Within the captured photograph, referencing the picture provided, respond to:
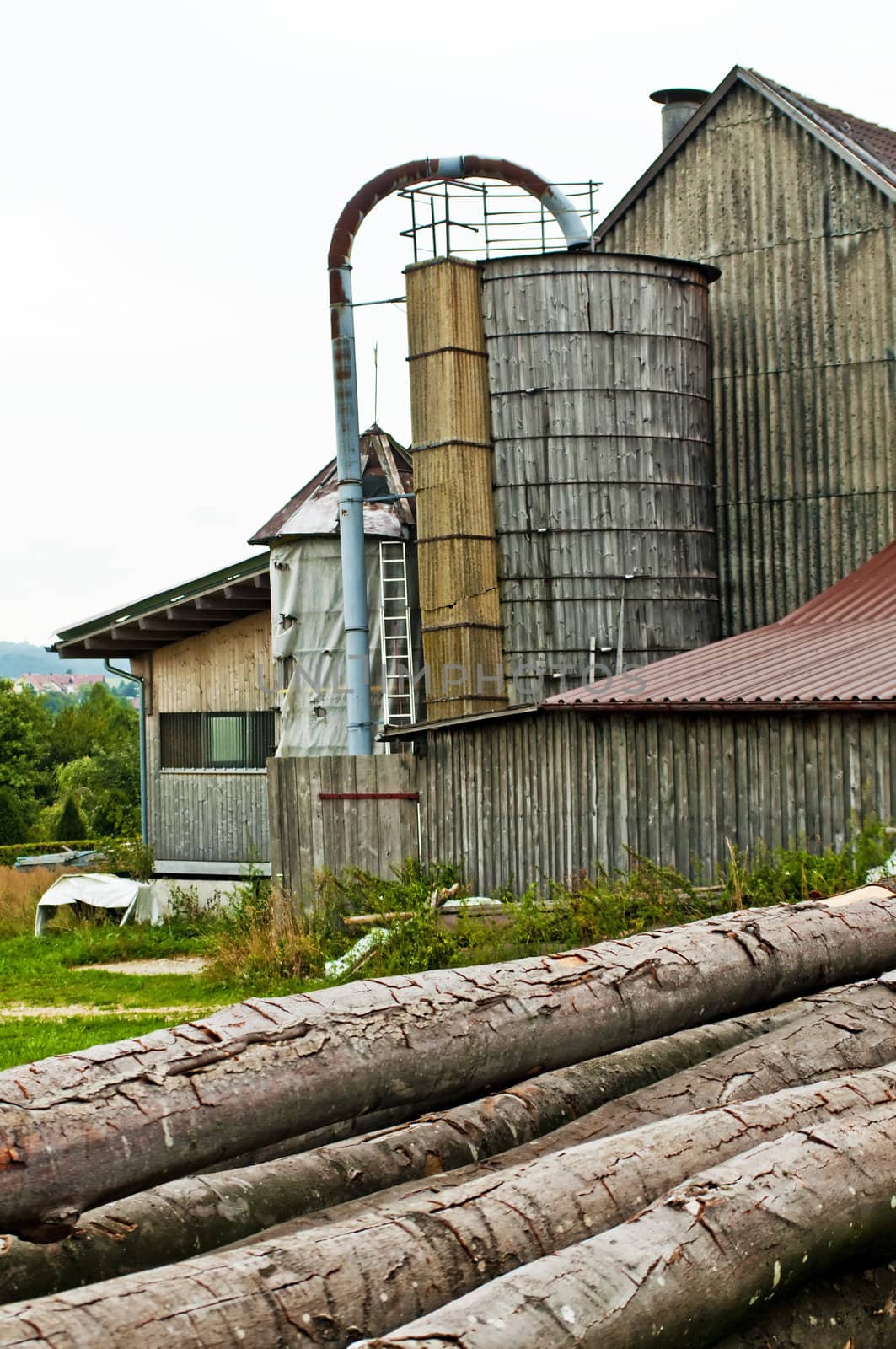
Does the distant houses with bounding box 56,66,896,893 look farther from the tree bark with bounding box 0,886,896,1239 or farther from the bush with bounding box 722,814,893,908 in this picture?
the tree bark with bounding box 0,886,896,1239

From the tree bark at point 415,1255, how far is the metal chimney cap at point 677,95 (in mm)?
22133

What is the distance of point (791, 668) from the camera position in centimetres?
1509

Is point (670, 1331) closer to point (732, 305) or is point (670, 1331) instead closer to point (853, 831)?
point (853, 831)

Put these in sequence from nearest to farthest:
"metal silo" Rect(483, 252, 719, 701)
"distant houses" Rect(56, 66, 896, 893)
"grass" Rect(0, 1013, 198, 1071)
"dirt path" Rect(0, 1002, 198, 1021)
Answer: "grass" Rect(0, 1013, 198, 1071), "dirt path" Rect(0, 1002, 198, 1021), "distant houses" Rect(56, 66, 896, 893), "metal silo" Rect(483, 252, 719, 701)

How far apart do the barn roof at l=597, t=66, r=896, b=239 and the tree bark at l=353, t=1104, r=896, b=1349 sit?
18.1 metres

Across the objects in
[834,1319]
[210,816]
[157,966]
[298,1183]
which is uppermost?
[210,816]

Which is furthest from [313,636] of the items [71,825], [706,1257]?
[71,825]

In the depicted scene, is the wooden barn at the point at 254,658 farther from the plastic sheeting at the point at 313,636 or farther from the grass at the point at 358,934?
the grass at the point at 358,934

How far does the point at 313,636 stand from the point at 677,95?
10833mm

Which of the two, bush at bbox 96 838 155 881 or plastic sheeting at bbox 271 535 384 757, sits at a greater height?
plastic sheeting at bbox 271 535 384 757

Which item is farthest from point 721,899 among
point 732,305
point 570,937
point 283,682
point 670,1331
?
point 732,305

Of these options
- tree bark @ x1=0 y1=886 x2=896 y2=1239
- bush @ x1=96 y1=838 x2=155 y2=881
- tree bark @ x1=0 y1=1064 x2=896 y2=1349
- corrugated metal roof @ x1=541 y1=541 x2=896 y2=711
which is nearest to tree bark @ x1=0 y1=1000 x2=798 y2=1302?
tree bark @ x1=0 y1=886 x2=896 y2=1239

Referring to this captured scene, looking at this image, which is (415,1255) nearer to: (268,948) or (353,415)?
(268,948)

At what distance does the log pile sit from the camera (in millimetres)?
3881
